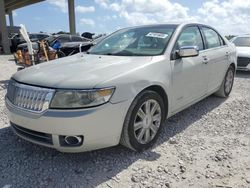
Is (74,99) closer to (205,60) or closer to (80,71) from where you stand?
(80,71)

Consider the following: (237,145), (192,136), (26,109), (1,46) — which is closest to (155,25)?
(192,136)

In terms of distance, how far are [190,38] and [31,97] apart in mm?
2546

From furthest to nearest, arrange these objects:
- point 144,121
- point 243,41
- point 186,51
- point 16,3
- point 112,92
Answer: point 16,3
point 243,41
point 186,51
point 144,121
point 112,92

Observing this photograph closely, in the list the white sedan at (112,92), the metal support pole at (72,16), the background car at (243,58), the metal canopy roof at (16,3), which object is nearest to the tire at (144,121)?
the white sedan at (112,92)

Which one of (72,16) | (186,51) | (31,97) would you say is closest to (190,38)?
(186,51)

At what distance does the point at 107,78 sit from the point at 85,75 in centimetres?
25

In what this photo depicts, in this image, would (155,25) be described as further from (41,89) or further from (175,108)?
(41,89)

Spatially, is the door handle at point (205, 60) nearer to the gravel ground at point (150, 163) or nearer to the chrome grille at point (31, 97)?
the gravel ground at point (150, 163)

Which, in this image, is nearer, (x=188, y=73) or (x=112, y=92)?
(x=112, y=92)

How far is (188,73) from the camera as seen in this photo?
3826 millimetres

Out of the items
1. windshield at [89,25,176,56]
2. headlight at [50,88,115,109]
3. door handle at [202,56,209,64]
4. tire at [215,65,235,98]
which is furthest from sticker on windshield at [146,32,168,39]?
tire at [215,65,235,98]

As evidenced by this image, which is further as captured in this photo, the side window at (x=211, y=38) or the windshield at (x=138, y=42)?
the side window at (x=211, y=38)

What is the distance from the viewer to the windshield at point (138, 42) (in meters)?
3.68

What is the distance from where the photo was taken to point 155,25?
14.0 ft
